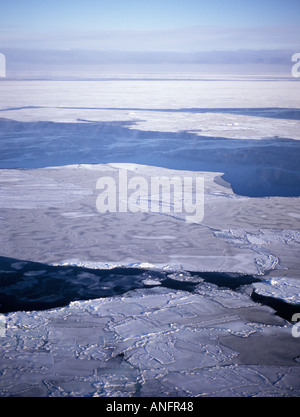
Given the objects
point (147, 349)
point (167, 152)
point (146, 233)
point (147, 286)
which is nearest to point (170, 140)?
point (167, 152)

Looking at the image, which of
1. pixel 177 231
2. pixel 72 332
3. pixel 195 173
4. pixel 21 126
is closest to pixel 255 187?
pixel 195 173

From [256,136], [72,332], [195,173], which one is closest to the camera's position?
[72,332]

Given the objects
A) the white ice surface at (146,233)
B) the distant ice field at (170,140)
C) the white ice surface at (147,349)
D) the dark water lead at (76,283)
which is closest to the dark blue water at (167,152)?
the distant ice field at (170,140)

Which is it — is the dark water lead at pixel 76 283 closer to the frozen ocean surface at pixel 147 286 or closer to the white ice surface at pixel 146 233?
the frozen ocean surface at pixel 147 286

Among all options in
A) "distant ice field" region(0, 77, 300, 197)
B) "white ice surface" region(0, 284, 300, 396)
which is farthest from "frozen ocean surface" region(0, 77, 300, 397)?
"distant ice field" region(0, 77, 300, 197)
